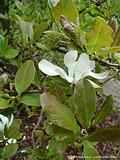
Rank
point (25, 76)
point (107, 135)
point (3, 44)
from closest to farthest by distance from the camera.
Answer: point (107, 135) < point (25, 76) < point (3, 44)

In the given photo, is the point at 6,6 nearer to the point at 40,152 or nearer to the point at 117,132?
the point at 40,152

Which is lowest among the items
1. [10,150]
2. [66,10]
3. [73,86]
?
[10,150]

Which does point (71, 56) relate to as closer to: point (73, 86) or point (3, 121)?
point (73, 86)

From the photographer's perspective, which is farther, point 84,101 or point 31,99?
point 31,99

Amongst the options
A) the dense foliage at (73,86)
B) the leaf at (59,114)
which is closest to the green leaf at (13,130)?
the dense foliage at (73,86)

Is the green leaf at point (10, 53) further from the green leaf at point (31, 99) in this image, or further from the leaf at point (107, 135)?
the leaf at point (107, 135)

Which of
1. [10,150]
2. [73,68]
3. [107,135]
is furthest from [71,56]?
[10,150]

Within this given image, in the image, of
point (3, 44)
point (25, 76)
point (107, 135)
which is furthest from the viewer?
point (3, 44)

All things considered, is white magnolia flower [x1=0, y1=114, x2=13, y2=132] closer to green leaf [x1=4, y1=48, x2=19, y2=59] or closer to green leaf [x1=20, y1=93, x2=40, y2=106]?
green leaf [x1=20, y1=93, x2=40, y2=106]
